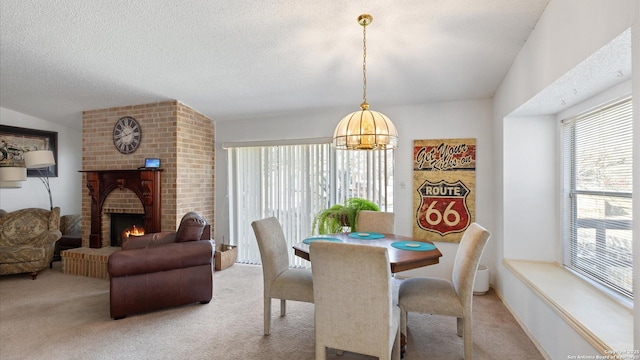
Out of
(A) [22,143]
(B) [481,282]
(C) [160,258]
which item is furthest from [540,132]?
(A) [22,143]

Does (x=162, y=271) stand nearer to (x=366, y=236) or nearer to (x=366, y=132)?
(x=366, y=236)

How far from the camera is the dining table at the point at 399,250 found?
2.15 metres

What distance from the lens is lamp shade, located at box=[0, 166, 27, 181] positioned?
4481 mm

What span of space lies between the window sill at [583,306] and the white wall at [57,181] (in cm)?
599

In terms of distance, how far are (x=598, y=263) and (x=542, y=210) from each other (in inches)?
30.2

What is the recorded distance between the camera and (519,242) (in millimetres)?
3104

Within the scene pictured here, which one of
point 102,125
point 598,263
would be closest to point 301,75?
point 598,263

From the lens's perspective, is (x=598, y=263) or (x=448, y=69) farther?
(x=448, y=69)

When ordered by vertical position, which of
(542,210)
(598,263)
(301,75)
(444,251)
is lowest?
(444,251)

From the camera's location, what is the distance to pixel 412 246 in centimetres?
253

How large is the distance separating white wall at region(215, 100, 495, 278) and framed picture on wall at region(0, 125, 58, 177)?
3.57 meters

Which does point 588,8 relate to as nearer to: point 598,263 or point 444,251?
point 598,263

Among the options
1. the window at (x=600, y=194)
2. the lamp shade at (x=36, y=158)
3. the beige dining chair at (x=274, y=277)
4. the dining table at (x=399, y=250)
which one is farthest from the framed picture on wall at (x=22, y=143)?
the window at (x=600, y=194)

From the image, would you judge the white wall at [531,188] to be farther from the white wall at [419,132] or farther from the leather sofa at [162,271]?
the leather sofa at [162,271]
